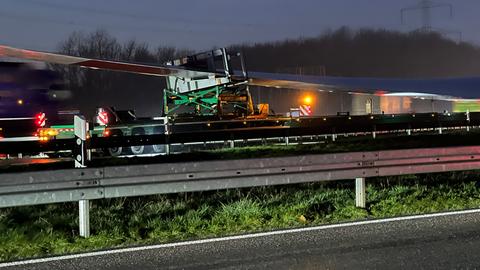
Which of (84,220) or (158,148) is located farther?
(158,148)

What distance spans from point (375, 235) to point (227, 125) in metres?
14.2

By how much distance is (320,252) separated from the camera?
18.7 feet

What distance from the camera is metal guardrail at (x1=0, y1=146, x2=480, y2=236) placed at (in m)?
6.25

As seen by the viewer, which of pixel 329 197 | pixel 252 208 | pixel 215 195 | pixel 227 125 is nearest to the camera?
pixel 252 208

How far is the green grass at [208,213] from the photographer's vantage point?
6.34 m

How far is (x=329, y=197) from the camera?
866cm

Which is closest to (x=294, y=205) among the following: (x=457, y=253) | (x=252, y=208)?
(x=252, y=208)

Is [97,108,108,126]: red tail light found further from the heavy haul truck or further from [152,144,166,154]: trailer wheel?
[152,144,166,154]: trailer wheel

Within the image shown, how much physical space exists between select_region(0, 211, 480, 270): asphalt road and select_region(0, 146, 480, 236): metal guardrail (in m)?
0.91

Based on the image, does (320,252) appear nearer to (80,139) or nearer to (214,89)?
(80,139)

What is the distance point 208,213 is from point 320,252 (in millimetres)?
2352

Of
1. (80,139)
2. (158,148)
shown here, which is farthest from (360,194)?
(158,148)

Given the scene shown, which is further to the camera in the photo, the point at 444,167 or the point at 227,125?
the point at 227,125

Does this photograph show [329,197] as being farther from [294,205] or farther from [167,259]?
[167,259]
